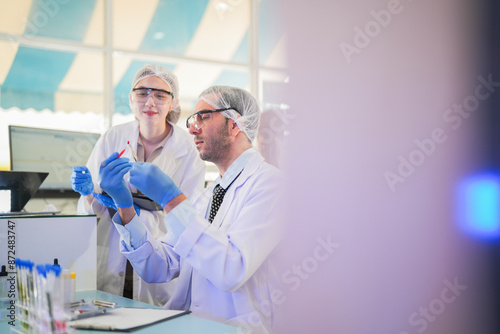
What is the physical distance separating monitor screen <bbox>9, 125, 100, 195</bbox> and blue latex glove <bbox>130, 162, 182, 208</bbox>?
195 cm

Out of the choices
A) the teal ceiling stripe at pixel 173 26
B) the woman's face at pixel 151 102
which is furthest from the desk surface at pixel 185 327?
the teal ceiling stripe at pixel 173 26

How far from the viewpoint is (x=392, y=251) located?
3.15 ft

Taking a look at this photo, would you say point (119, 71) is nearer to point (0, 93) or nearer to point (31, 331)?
point (0, 93)

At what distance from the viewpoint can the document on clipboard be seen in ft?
3.71

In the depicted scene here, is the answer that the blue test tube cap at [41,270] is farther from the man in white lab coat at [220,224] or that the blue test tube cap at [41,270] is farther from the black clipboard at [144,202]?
the black clipboard at [144,202]

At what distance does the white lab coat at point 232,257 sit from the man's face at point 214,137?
13 centimetres

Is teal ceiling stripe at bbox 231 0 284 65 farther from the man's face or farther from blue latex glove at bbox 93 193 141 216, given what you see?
blue latex glove at bbox 93 193 141 216

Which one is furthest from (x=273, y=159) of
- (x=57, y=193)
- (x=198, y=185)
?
(x=57, y=193)

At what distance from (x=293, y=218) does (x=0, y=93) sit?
3.51 m

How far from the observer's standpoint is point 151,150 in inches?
94.0

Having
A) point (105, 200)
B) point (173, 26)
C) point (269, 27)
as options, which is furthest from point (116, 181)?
point (173, 26)

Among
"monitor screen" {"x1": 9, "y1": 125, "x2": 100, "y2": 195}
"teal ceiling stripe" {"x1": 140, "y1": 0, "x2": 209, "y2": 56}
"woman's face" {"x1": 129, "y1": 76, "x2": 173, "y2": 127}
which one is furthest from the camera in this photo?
"teal ceiling stripe" {"x1": 140, "y1": 0, "x2": 209, "y2": 56}

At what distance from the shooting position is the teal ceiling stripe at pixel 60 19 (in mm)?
3721

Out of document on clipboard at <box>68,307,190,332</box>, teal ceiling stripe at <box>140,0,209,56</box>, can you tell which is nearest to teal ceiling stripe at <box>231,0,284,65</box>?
document on clipboard at <box>68,307,190,332</box>
